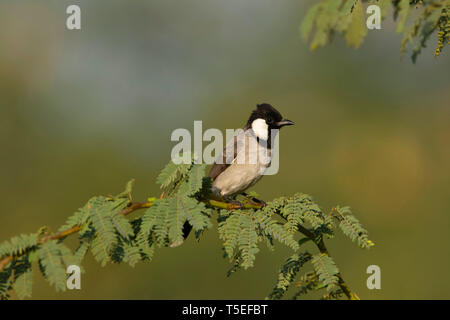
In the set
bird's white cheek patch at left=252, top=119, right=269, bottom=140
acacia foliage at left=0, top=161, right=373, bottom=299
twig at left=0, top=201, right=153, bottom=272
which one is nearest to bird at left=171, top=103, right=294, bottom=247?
bird's white cheek patch at left=252, top=119, right=269, bottom=140

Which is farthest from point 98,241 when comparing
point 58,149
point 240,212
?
point 58,149

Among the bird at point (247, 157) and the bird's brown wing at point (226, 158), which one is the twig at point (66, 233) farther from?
the bird's brown wing at point (226, 158)

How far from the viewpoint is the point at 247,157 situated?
3516mm

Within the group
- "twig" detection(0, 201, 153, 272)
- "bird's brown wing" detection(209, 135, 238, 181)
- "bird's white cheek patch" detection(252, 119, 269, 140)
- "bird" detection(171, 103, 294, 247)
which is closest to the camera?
"twig" detection(0, 201, 153, 272)

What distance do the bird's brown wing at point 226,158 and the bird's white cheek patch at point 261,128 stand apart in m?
0.16

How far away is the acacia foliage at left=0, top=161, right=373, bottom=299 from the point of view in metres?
1.45

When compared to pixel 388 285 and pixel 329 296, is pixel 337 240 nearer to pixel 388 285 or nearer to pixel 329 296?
pixel 388 285

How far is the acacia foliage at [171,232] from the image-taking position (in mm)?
1445

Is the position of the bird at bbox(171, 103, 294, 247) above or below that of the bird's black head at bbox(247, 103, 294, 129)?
below

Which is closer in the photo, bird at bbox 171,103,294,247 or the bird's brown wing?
bird at bbox 171,103,294,247

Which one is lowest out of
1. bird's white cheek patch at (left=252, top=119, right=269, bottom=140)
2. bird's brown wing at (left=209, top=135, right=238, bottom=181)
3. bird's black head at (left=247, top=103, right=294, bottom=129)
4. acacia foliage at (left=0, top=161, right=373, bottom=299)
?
acacia foliage at (left=0, top=161, right=373, bottom=299)

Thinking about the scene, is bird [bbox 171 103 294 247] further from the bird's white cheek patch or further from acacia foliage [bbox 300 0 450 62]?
acacia foliage [bbox 300 0 450 62]

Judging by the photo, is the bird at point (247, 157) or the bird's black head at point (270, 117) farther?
the bird's black head at point (270, 117)

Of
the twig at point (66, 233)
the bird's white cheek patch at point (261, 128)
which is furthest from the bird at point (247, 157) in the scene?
the twig at point (66, 233)
